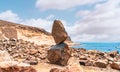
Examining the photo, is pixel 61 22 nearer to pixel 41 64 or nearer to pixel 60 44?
pixel 60 44

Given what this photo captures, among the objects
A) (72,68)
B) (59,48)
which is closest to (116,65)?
(59,48)

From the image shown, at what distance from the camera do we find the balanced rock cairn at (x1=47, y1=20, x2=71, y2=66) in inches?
1022

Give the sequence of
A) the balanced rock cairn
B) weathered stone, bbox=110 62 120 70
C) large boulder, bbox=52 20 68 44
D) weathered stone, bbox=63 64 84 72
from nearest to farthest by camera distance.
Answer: weathered stone, bbox=63 64 84 72, large boulder, bbox=52 20 68 44, the balanced rock cairn, weathered stone, bbox=110 62 120 70

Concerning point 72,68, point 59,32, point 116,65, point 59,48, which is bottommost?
point 116,65

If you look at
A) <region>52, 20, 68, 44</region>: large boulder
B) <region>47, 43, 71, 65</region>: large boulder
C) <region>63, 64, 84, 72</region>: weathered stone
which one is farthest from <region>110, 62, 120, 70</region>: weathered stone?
<region>63, 64, 84, 72</region>: weathered stone

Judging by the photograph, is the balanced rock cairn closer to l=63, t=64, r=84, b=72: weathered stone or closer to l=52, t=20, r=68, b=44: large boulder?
l=52, t=20, r=68, b=44: large boulder

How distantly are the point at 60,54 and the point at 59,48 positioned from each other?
46 centimetres

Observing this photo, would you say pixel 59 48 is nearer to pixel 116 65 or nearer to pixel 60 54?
pixel 60 54

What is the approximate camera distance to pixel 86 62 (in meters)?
28.4

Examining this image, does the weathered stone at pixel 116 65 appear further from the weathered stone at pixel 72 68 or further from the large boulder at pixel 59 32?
the weathered stone at pixel 72 68

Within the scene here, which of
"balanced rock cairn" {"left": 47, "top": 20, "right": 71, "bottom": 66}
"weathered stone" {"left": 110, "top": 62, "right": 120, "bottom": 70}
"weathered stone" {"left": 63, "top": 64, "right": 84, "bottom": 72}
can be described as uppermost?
"balanced rock cairn" {"left": 47, "top": 20, "right": 71, "bottom": 66}

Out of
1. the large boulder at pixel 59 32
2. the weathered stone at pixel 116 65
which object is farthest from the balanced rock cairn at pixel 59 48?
the weathered stone at pixel 116 65

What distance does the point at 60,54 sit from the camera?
86.1 feet

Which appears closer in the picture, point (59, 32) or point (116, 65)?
point (59, 32)
